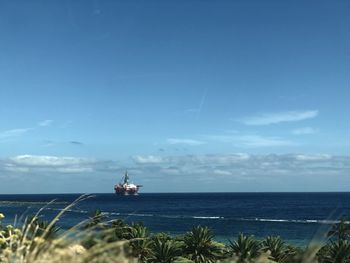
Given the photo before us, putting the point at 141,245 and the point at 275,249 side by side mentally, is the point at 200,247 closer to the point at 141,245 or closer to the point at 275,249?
the point at 141,245

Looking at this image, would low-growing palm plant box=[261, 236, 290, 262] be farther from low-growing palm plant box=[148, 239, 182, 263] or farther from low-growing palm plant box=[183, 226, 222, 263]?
low-growing palm plant box=[148, 239, 182, 263]

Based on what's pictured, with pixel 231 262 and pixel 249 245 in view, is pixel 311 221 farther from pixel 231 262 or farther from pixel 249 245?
pixel 231 262

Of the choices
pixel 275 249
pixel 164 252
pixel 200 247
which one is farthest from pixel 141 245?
pixel 275 249

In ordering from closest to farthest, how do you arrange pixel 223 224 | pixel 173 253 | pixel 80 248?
pixel 80 248
pixel 173 253
pixel 223 224

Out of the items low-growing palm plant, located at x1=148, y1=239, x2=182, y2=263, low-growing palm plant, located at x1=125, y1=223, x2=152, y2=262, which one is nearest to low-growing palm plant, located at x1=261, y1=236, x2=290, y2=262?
low-growing palm plant, located at x1=148, y1=239, x2=182, y2=263

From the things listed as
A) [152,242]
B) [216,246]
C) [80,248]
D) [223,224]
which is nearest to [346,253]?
[216,246]

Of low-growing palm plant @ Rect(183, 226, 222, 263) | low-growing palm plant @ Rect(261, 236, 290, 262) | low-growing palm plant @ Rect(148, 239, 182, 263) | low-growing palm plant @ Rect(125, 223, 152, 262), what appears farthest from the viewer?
low-growing palm plant @ Rect(261, 236, 290, 262)

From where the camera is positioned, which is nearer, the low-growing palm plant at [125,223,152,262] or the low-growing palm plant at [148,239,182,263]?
the low-growing palm plant at [148,239,182,263]

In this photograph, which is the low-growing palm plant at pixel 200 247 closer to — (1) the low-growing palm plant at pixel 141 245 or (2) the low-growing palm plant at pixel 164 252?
(2) the low-growing palm plant at pixel 164 252
